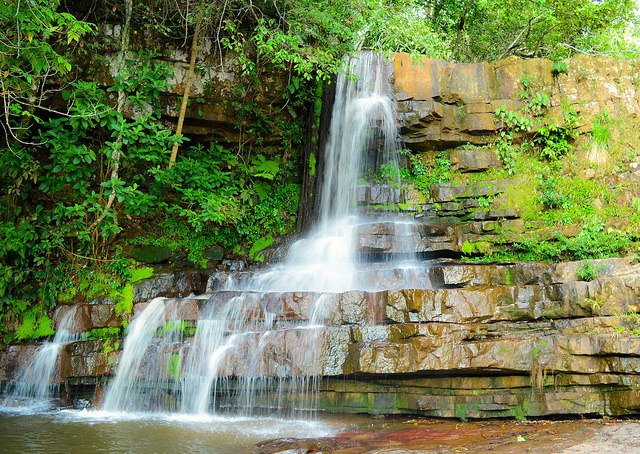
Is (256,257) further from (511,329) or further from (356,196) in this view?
(511,329)

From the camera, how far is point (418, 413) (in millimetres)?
6590

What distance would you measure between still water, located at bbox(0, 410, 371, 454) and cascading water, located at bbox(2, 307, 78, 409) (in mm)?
666

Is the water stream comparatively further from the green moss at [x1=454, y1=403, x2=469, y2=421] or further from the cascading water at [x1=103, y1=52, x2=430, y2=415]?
the green moss at [x1=454, y1=403, x2=469, y2=421]

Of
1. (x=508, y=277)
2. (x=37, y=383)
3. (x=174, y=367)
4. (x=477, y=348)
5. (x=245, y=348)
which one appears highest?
(x=508, y=277)

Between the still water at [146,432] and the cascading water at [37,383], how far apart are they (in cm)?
67

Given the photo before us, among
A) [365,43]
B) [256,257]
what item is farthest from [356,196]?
[365,43]

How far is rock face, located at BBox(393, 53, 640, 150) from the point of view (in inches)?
437

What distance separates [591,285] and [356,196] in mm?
5238

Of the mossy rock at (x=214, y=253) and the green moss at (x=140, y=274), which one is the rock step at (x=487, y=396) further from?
the mossy rock at (x=214, y=253)

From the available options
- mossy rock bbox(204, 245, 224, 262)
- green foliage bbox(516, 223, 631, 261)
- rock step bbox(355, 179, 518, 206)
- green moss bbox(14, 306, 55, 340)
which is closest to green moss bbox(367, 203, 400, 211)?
rock step bbox(355, 179, 518, 206)

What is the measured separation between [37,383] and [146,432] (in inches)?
113

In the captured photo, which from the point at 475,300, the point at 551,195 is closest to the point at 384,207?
the point at 551,195

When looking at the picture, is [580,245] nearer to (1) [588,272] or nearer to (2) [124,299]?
(1) [588,272]

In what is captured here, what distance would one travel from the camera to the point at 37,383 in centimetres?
805
